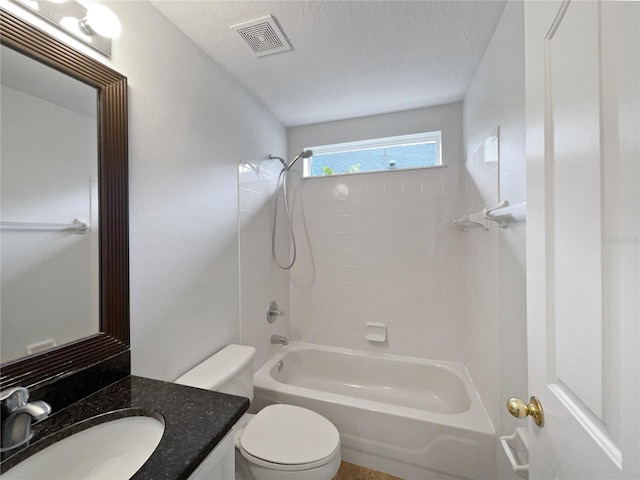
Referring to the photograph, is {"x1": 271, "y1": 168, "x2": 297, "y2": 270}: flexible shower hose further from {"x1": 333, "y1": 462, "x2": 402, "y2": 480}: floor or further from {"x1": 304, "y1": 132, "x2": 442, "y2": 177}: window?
{"x1": 333, "y1": 462, "x2": 402, "y2": 480}: floor

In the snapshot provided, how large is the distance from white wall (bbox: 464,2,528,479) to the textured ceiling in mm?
161

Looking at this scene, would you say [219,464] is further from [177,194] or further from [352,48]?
[352,48]

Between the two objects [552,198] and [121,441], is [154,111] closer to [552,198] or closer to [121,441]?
[121,441]

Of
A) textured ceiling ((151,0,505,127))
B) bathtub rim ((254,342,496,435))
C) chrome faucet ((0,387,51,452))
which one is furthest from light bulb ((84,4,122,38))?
bathtub rim ((254,342,496,435))

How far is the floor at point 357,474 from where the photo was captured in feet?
4.81

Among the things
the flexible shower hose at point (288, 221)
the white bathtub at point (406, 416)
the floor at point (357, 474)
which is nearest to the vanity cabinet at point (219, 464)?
the white bathtub at point (406, 416)

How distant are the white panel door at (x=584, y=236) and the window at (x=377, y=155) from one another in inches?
62.7

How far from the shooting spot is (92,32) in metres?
0.88

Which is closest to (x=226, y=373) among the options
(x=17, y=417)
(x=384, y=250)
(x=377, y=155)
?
(x=17, y=417)

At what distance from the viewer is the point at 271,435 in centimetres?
124

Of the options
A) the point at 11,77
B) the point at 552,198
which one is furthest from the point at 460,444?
the point at 11,77

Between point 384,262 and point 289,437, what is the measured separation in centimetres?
141

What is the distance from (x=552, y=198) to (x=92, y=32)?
146 cm

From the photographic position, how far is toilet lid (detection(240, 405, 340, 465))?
44.3 inches
